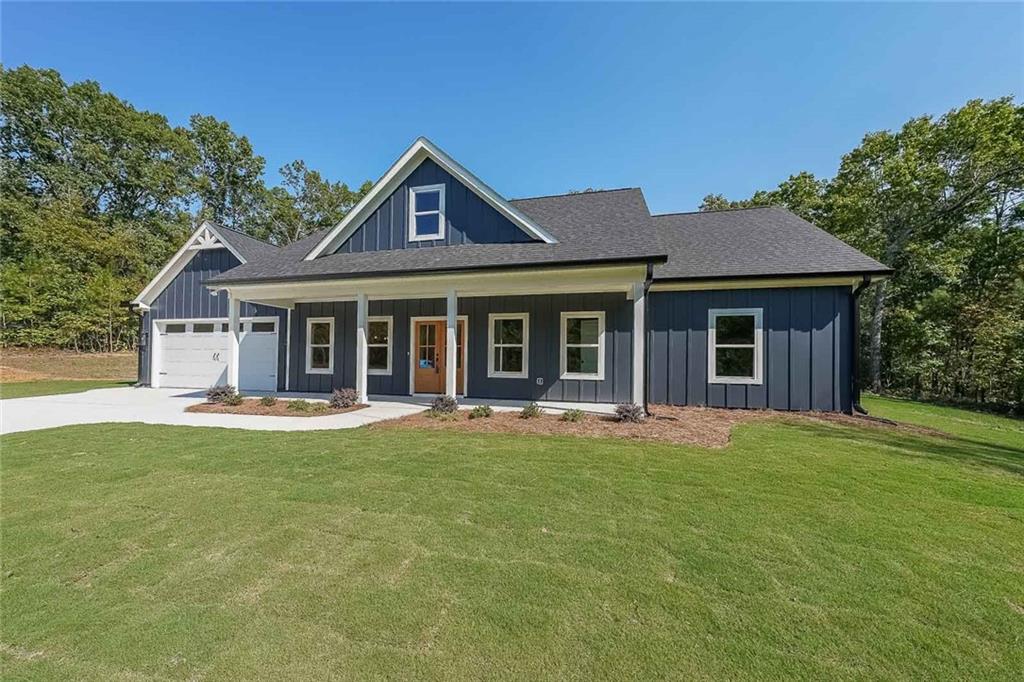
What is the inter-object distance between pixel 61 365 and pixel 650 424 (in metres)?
27.1

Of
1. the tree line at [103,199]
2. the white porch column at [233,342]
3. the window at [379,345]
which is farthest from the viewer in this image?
the tree line at [103,199]

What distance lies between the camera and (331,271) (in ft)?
33.6

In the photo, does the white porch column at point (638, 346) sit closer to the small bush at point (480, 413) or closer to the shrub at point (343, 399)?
the small bush at point (480, 413)

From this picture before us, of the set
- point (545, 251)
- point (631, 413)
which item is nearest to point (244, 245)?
point (545, 251)

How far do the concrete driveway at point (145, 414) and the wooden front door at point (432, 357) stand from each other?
1.34 m

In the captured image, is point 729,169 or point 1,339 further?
point 1,339

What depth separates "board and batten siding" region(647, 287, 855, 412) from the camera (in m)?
9.80

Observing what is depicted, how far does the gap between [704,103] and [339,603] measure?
46.9ft

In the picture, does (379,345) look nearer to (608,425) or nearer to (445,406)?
(445,406)

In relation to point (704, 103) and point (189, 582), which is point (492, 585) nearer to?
point (189, 582)

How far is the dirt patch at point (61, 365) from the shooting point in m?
18.2

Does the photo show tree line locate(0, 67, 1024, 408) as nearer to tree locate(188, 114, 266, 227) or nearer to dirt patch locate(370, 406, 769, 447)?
tree locate(188, 114, 266, 227)

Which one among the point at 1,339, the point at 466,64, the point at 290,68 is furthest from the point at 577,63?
the point at 1,339

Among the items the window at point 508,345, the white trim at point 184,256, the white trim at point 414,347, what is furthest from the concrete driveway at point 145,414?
the white trim at point 184,256
